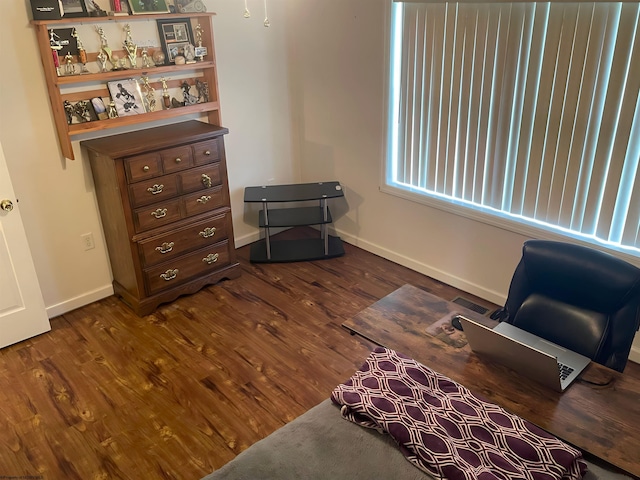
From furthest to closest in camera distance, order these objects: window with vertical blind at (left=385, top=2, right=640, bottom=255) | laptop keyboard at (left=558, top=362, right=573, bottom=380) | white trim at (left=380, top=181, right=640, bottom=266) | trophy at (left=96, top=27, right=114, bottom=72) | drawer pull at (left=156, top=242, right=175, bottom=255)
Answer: drawer pull at (left=156, top=242, right=175, bottom=255)
trophy at (left=96, top=27, right=114, bottom=72)
white trim at (left=380, top=181, right=640, bottom=266)
window with vertical blind at (left=385, top=2, right=640, bottom=255)
laptop keyboard at (left=558, top=362, right=573, bottom=380)

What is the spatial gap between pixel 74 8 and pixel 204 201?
1.36m

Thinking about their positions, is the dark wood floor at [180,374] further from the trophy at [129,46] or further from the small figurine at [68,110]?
the trophy at [129,46]

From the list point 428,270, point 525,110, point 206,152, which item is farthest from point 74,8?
point 428,270

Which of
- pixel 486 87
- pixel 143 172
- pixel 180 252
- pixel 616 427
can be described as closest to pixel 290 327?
pixel 180 252

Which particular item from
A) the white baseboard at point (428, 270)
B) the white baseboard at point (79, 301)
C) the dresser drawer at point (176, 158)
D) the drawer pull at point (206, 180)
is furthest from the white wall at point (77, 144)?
the white baseboard at point (428, 270)

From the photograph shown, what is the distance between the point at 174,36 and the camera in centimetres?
357

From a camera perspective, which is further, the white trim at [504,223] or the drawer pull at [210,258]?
the drawer pull at [210,258]

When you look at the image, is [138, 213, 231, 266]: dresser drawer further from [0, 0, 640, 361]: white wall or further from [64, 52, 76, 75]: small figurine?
[64, 52, 76, 75]: small figurine

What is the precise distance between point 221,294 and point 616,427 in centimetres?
272

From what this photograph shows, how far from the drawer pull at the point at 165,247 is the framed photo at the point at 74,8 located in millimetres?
1433

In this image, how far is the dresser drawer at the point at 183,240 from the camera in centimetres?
346

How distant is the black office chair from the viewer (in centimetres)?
201

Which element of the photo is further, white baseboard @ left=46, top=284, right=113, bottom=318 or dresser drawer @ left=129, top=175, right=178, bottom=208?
white baseboard @ left=46, top=284, right=113, bottom=318

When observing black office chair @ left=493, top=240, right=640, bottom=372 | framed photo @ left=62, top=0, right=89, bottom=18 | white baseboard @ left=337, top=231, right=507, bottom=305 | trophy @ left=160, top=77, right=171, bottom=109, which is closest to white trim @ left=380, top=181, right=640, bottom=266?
white baseboard @ left=337, top=231, right=507, bottom=305
